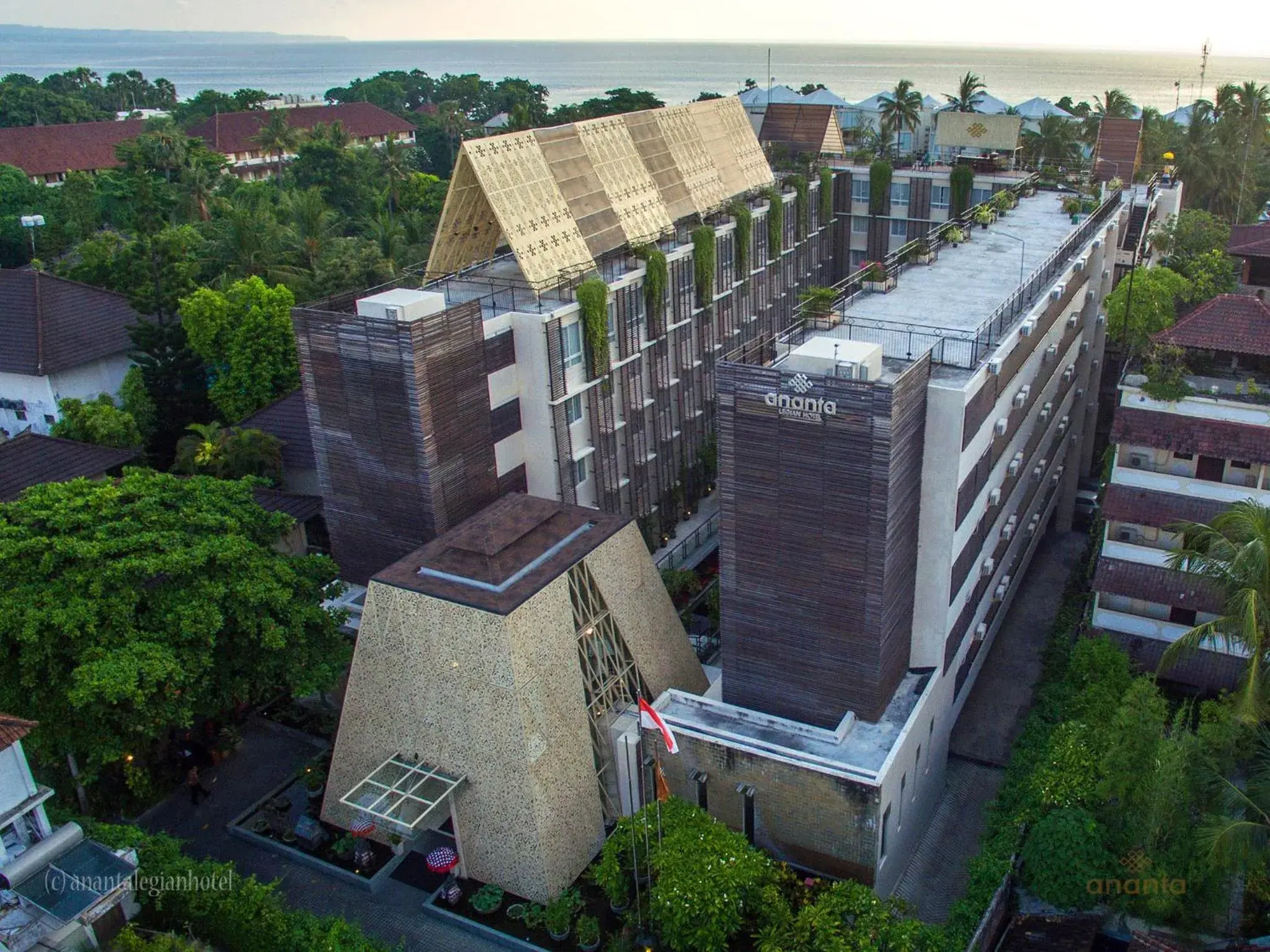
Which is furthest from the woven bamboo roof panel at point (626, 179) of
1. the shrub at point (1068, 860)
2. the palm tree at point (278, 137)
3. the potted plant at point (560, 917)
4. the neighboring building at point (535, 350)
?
the palm tree at point (278, 137)

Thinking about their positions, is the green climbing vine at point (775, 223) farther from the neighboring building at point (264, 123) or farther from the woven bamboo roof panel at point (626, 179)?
the neighboring building at point (264, 123)

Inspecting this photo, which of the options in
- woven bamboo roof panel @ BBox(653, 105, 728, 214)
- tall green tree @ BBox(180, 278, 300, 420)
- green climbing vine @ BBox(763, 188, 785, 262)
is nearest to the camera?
woven bamboo roof panel @ BBox(653, 105, 728, 214)

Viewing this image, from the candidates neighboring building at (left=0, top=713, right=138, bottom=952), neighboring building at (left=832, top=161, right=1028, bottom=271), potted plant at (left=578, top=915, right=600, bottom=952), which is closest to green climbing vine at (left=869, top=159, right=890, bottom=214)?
neighboring building at (left=832, top=161, right=1028, bottom=271)

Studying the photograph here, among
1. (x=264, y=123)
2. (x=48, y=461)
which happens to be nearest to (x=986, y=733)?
(x=48, y=461)

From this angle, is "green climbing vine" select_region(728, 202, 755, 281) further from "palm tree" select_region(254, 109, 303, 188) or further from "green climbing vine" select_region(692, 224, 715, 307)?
"palm tree" select_region(254, 109, 303, 188)

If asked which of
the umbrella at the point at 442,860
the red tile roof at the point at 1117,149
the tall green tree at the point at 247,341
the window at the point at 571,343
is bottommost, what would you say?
the umbrella at the point at 442,860

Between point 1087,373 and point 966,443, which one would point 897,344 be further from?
point 1087,373

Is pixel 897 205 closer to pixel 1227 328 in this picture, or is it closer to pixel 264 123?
pixel 1227 328
